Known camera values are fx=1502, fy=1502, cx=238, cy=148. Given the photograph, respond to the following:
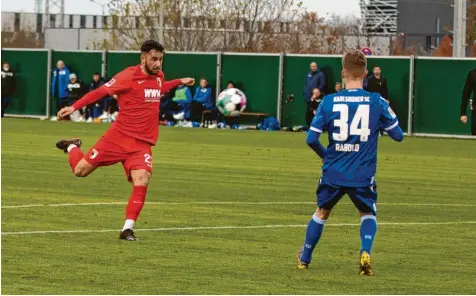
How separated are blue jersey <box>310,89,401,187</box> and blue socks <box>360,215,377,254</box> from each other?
0.93ft

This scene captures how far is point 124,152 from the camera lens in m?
14.8

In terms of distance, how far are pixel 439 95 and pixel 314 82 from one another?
3599mm

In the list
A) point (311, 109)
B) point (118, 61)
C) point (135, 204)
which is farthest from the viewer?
point (118, 61)

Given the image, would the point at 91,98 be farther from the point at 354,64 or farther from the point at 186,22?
the point at 186,22

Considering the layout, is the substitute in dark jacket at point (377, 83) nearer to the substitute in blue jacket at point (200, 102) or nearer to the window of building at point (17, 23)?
the substitute in blue jacket at point (200, 102)

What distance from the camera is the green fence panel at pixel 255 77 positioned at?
4544 centimetres

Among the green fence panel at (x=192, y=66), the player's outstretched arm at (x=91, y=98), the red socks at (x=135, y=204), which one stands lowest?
the red socks at (x=135, y=204)

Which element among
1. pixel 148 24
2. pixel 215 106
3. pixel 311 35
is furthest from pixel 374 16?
pixel 215 106

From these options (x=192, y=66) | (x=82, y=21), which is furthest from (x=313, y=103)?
(x=82, y=21)

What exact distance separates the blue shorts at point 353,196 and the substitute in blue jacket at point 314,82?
30.9 meters

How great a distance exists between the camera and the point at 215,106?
45.7m

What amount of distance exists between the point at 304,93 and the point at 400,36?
48.7 meters

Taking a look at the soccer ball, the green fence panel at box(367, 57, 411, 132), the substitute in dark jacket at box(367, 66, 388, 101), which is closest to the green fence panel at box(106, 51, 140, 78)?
the soccer ball

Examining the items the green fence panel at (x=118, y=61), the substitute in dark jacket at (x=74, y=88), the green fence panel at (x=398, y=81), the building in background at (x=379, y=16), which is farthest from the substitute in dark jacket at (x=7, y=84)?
the building in background at (x=379, y=16)
